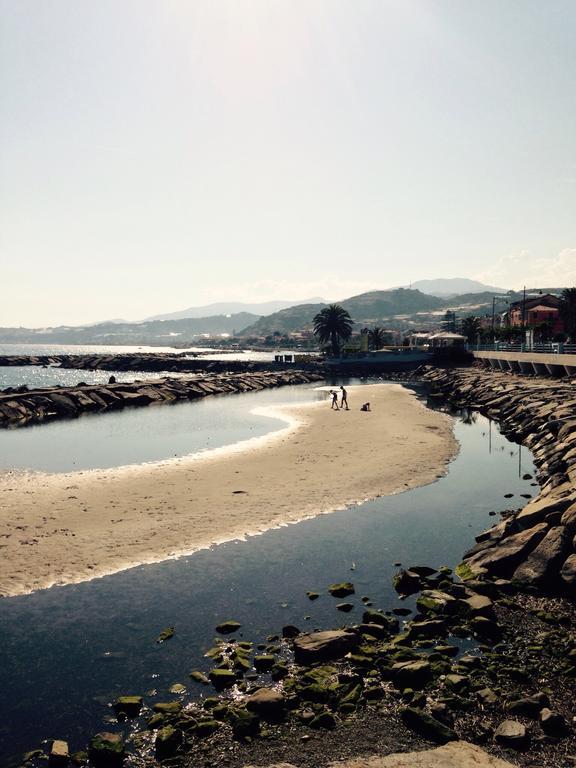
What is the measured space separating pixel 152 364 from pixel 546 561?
13086cm

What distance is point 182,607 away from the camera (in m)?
12.4

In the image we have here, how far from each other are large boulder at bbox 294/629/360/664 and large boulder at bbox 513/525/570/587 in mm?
4874

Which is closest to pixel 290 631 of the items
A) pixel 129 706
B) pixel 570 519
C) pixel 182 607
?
pixel 182 607

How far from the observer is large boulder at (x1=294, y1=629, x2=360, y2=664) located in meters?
10.2

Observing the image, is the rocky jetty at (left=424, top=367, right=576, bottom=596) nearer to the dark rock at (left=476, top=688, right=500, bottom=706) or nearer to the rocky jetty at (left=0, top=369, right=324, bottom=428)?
the dark rock at (left=476, top=688, right=500, bottom=706)

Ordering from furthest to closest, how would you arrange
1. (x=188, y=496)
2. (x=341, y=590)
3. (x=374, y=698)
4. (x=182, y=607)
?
1. (x=188, y=496)
2. (x=341, y=590)
3. (x=182, y=607)
4. (x=374, y=698)

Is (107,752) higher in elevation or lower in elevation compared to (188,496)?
lower

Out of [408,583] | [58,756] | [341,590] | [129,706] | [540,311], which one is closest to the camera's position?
[58,756]

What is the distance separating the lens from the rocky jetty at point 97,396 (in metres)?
49.4

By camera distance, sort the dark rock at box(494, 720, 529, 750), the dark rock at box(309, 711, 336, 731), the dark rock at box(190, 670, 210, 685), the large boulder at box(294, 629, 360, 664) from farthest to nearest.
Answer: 1. the large boulder at box(294, 629, 360, 664)
2. the dark rock at box(190, 670, 210, 685)
3. the dark rock at box(309, 711, 336, 731)
4. the dark rock at box(494, 720, 529, 750)

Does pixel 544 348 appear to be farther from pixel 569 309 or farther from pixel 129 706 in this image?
pixel 129 706

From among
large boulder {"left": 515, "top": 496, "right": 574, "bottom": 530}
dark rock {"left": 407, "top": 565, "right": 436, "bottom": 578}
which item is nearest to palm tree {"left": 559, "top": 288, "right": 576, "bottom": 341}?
large boulder {"left": 515, "top": 496, "right": 574, "bottom": 530}

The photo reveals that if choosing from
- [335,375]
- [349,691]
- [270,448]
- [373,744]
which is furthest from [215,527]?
[335,375]

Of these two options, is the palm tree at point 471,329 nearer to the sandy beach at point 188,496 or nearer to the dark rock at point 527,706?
the sandy beach at point 188,496
